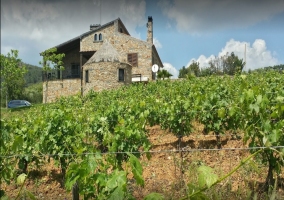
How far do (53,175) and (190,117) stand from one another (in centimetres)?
308

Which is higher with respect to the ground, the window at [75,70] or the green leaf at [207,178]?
the window at [75,70]

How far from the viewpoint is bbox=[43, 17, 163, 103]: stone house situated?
830 inches

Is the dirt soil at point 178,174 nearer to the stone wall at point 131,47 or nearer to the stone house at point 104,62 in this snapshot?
the stone house at point 104,62

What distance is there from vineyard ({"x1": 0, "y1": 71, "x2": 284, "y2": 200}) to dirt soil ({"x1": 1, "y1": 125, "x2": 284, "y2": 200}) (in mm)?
18

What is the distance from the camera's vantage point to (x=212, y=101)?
6074 millimetres

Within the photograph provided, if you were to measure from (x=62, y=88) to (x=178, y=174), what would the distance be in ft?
71.6

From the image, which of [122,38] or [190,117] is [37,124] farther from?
[122,38]

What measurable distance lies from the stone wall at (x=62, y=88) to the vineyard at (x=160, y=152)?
17.6 meters

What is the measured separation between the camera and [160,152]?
5238 mm

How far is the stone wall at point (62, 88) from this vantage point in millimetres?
24672

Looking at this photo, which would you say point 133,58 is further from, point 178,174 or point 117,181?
point 117,181

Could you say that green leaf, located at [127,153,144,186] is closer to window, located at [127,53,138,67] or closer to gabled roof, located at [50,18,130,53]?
window, located at [127,53,138,67]

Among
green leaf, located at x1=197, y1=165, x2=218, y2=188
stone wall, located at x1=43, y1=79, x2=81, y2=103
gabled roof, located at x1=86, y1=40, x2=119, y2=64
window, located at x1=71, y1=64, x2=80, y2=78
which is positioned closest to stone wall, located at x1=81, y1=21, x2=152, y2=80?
gabled roof, located at x1=86, y1=40, x2=119, y2=64

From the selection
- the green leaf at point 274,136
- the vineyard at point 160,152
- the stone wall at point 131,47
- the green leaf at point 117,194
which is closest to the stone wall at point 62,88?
the stone wall at point 131,47
